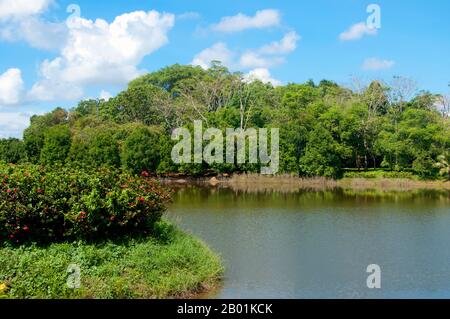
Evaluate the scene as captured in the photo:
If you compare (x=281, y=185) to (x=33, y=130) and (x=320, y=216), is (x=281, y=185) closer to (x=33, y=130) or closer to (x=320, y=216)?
(x=320, y=216)

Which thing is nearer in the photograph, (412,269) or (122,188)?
(122,188)

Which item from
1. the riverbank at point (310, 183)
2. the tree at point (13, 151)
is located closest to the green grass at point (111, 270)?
the riverbank at point (310, 183)

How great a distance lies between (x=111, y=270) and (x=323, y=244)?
25.0ft

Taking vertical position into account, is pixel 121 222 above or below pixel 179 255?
above

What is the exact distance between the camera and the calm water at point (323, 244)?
11008 millimetres

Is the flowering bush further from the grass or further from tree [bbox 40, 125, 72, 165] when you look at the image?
tree [bbox 40, 125, 72, 165]

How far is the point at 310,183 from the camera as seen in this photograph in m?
40.4

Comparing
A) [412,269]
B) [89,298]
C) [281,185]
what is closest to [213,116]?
[281,185]

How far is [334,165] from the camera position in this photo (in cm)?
4109

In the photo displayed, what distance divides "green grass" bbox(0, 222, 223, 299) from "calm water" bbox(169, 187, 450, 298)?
2.72 feet

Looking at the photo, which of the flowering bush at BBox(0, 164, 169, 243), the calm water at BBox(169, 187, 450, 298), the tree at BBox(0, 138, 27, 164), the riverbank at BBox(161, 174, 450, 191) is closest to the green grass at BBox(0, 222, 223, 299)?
the flowering bush at BBox(0, 164, 169, 243)

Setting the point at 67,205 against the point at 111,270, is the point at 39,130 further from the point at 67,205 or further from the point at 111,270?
the point at 111,270

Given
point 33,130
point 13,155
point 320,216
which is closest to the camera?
point 320,216
